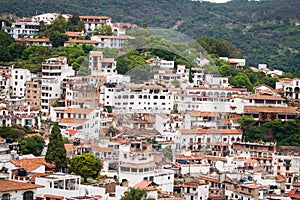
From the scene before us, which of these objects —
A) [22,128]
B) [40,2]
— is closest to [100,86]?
[22,128]

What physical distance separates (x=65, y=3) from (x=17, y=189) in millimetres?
33190

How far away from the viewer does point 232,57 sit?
34500 mm

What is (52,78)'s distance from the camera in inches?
1073

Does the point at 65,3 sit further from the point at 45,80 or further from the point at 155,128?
the point at 155,128

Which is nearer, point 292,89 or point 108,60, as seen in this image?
point 108,60

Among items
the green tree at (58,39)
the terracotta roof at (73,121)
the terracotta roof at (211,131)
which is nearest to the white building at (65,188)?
the terracotta roof at (73,121)

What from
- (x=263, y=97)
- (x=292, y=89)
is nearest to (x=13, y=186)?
(x=263, y=97)

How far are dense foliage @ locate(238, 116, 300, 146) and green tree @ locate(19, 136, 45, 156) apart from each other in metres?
5.70

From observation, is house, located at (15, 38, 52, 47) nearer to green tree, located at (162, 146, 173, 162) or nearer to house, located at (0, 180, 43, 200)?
green tree, located at (162, 146, 173, 162)

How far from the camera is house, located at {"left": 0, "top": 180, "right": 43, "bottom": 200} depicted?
15547mm

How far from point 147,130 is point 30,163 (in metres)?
5.57

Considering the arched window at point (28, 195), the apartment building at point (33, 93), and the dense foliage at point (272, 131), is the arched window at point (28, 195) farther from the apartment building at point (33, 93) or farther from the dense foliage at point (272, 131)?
the apartment building at point (33, 93)

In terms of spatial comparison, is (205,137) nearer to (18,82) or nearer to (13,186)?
(18,82)

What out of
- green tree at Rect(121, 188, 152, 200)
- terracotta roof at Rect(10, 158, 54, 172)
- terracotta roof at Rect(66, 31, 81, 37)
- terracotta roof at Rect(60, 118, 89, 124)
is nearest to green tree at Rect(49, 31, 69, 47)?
terracotta roof at Rect(66, 31, 81, 37)
